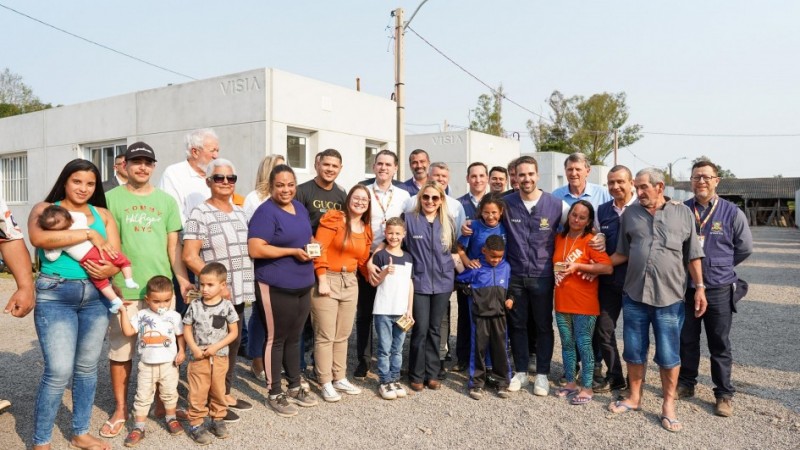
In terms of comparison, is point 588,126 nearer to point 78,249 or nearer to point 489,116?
point 489,116

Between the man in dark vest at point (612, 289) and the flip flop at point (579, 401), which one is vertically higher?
the man in dark vest at point (612, 289)

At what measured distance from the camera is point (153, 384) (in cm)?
384

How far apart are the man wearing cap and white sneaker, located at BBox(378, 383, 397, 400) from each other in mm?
2029

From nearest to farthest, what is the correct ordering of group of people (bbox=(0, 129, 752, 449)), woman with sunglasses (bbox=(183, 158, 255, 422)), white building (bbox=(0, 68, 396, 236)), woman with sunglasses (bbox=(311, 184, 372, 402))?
group of people (bbox=(0, 129, 752, 449)) < woman with sunglasses (bbox=(183, 158, 255, 422)) < woman with sunglasses (bbox=(311, 184, 372, 402)) < white building (bbox=(0, 68, 396, 236))

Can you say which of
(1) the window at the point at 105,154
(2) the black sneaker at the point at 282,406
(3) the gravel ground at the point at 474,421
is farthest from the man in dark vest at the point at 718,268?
(1) the window at the point at 105,154

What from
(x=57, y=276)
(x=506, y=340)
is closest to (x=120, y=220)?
(x=57, y=276)

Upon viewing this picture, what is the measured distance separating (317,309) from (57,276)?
6.45ft

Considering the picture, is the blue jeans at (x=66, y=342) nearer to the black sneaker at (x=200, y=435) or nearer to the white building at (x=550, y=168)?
the black sneaker at (x=200, y=435)

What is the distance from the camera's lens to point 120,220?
3822 millimetres

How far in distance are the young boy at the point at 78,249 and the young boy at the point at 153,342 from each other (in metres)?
0.25

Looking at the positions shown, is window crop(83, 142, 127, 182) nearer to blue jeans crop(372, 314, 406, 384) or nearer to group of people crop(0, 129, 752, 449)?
group of people crop(0, 129, 752, 449)

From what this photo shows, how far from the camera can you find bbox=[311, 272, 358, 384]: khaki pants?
4629 millimetres

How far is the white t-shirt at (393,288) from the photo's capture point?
15.5ft

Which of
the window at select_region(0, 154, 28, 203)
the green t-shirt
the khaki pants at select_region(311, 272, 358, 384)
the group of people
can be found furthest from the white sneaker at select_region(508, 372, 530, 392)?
the window at select_region(0, 154, 28, 203)
